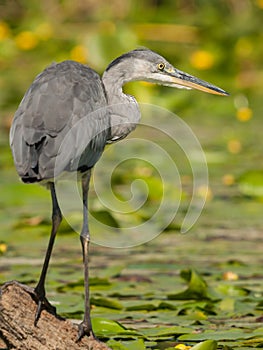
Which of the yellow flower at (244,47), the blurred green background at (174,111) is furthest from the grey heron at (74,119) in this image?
the yellow flower at (244,47)

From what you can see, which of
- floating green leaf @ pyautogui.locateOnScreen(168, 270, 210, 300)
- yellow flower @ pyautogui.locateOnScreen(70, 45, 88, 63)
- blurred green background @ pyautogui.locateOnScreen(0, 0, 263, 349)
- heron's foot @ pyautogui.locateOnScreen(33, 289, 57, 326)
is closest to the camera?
heron's foot @ pyautogui.locateOnScreen(33, 289, 57, 326)

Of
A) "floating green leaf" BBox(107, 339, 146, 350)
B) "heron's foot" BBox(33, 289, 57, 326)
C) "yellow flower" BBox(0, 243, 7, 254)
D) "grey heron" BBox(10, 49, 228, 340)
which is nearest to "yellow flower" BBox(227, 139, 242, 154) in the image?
"yellow flower" BBox(0, 243, 7, 254)

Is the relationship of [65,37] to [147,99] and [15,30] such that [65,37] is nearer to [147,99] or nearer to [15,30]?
[15,30]

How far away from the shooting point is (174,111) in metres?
8.22

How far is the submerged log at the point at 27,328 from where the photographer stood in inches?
152

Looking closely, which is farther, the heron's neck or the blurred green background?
the blurred green background

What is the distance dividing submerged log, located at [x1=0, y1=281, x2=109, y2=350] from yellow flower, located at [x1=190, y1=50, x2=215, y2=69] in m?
5.18

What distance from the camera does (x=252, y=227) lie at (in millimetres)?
5867

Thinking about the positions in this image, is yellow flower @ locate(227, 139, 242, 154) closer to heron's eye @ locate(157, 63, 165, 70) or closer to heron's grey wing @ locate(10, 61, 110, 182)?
heron's eye @ locate(157, 63, 165, 70)

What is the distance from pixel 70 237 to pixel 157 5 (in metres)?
5.51

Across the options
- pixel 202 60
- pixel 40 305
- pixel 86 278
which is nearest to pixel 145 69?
pixel 86 278

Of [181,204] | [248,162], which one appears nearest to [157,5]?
[248,162]

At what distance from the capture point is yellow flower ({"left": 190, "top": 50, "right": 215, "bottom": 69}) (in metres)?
8.95

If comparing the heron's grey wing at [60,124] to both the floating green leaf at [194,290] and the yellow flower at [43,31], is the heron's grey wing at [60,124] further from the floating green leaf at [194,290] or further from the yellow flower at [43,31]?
the yellow flower at [43,31]
